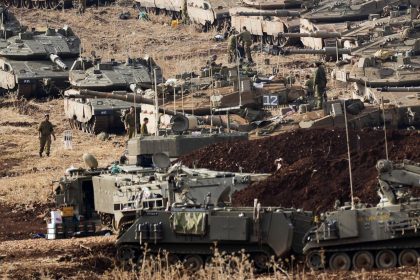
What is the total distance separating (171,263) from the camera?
89.8 ft

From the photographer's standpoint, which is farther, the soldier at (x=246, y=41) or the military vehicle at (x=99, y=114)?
the soldier at (x=246, y=41)

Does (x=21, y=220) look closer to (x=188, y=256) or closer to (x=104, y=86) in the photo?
(x=188, y=256)

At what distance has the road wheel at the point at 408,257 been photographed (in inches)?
1021

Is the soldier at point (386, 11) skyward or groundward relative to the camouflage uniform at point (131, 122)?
skyward

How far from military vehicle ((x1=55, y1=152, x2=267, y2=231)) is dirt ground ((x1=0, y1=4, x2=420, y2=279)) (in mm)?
429

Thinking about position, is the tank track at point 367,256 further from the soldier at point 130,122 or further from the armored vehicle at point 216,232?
the soldier at point 130,122

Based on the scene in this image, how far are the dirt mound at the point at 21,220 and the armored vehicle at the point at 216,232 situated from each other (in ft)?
19.1

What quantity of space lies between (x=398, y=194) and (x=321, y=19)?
1310 inches

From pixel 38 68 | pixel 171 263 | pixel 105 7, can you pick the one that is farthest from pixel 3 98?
pixel 171 263

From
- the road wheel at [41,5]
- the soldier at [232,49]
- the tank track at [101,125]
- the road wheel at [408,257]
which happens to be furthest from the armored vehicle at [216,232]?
the road wheel at [41,5]

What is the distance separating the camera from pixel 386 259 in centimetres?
2623

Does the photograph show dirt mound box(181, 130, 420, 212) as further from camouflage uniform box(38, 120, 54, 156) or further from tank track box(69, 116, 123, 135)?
tank track box(69, 116, 123, 135)

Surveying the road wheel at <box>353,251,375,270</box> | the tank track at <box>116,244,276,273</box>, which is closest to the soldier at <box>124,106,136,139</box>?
the tank track at <box>116,244,276,273</box>

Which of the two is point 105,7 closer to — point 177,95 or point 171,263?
point 177,95
